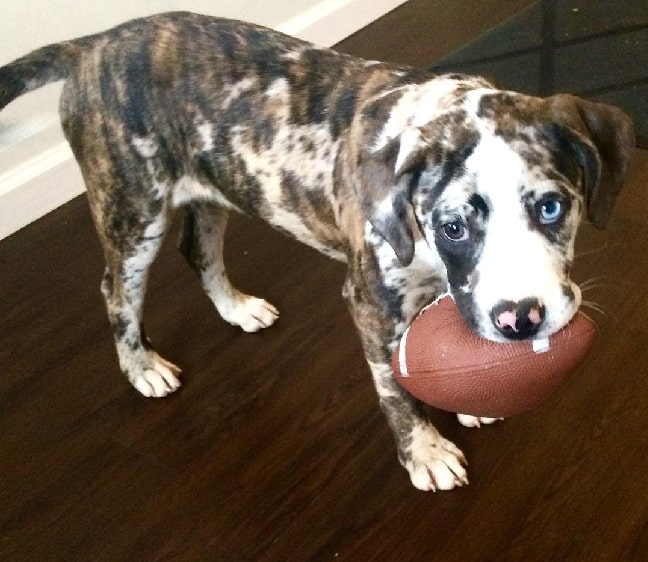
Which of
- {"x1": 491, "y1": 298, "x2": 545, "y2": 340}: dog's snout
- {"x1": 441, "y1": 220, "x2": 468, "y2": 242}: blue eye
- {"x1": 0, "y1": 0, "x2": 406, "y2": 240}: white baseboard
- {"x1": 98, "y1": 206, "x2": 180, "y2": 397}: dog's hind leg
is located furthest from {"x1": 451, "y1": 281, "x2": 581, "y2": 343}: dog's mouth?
{"x1": 0, "y1": 0, "x2": 406, "y2": 240}: white baseboard

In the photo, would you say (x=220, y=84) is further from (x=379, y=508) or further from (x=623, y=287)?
(x=623, y=287)

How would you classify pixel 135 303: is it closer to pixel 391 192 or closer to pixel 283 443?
pixel 283 443

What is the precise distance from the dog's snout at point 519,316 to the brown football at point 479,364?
0.09 metres

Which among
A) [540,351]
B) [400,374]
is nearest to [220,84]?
[400,374]

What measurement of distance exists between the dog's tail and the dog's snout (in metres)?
1.16

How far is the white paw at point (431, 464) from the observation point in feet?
6.48

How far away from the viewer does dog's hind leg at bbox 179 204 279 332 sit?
234cm

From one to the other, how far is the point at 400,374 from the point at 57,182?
1.84 meters

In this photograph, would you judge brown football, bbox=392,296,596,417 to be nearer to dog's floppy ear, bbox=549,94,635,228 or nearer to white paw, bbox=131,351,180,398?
dog's floppy ear, bbox=549,94,635,228

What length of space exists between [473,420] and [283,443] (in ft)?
1.52

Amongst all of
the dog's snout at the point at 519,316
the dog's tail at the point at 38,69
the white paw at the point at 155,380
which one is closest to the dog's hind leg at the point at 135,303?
the white paw at the point at 155,380

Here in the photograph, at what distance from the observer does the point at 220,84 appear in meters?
1.92

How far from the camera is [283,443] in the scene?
2.17m

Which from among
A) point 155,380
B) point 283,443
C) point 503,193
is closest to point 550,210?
point 503,193
